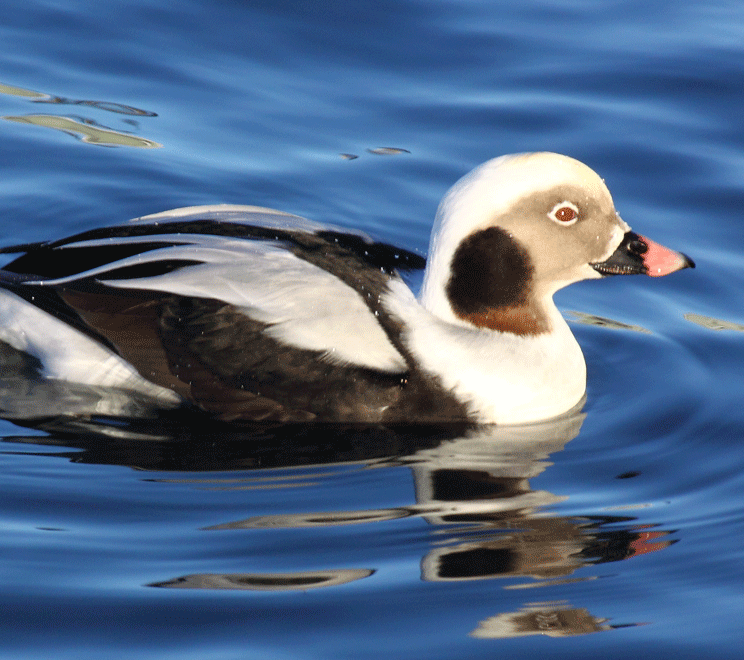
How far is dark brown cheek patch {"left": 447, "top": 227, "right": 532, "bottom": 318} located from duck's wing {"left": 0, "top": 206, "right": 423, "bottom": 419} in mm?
304

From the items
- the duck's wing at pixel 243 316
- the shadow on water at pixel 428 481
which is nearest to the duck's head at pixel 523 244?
the duck's wing at pixel 243 316

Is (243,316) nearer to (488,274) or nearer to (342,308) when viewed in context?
(342,308)

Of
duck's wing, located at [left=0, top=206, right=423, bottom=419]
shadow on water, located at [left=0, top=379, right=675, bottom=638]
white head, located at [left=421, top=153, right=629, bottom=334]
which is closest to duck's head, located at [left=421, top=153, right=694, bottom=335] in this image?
white head, located at [left=421, top=153, right=629, bottom=334]

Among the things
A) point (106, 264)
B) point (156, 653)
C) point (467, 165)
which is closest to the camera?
point (156, 653)

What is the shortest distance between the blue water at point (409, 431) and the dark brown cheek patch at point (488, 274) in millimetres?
552

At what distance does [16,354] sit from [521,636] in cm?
283

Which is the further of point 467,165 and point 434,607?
point 467,165

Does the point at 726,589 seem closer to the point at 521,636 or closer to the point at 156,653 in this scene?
the point at 521,636

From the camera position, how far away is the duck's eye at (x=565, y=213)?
→ 550 cm

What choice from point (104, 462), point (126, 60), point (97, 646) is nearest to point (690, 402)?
point (104, 462)

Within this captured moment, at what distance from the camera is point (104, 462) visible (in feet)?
16.7

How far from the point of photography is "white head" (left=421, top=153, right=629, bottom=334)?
A: 17.7 ft

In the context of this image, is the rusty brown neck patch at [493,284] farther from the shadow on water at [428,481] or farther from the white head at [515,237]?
the shadow on water at [428,481]

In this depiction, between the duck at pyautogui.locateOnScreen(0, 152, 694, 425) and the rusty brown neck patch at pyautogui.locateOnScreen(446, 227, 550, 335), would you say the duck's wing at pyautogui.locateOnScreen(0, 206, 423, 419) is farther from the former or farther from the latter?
the rusty brown neck patch at pyautogui.locateOnScreen(446, 227, 550, 335)
